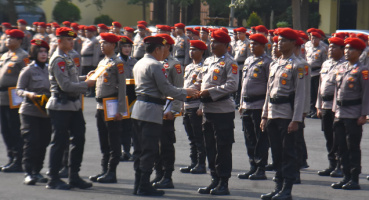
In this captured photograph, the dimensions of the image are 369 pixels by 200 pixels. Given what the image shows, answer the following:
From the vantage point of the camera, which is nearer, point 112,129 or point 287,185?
point 287,185

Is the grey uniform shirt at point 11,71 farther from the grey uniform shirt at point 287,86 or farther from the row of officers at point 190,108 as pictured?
the grey uniform shirt at point 287,86

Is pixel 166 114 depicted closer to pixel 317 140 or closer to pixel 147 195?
pixel 147 195

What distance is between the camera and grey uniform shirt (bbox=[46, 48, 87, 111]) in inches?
348

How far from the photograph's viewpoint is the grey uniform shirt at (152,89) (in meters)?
8.55

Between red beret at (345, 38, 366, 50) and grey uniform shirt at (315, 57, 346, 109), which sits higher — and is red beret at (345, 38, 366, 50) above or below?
above

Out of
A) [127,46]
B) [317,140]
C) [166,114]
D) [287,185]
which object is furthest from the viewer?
[317,140]

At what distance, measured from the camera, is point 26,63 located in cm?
1025

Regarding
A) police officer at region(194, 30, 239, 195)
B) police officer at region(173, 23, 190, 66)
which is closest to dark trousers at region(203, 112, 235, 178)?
police officer at region(194, 30, 239, 195)

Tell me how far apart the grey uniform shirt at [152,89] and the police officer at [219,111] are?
441mm

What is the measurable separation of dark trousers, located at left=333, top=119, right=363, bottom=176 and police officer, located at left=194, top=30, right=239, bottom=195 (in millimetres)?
1546

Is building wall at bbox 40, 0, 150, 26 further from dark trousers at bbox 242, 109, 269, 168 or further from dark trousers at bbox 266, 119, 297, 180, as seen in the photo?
dark trousers at bbox 266, 119, 297, 180

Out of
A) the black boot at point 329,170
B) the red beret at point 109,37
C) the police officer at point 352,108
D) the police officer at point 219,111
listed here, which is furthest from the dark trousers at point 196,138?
the police officer at point 352,108

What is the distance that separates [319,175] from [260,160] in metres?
0.98

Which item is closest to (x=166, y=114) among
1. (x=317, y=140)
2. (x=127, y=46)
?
(x=127, y=46)
